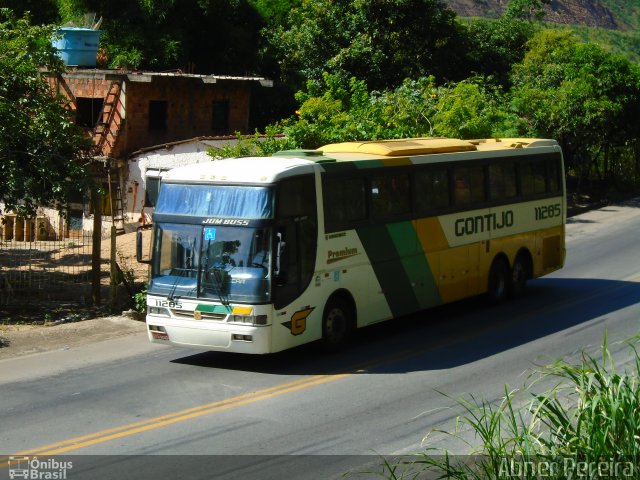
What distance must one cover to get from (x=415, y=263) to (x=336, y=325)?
7.29 ft

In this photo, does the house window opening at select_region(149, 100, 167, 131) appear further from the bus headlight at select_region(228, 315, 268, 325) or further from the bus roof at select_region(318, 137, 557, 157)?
the bus headlight at select_region(228, 315, 268, 325)

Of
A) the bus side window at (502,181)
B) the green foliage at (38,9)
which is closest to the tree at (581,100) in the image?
the bus side window at (502,181)

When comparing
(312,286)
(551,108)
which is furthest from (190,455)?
(551,108)

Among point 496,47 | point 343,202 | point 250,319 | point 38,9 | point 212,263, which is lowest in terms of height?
point 250,319

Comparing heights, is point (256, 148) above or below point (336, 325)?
above

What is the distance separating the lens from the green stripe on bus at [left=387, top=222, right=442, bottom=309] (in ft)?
54.3

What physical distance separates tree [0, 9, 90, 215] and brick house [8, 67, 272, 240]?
1138 centimetres

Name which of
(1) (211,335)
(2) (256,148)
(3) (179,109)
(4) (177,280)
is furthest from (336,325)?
(3) (179,109)

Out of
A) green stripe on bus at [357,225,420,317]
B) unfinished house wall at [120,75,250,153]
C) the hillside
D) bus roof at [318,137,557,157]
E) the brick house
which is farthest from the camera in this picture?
the hillside

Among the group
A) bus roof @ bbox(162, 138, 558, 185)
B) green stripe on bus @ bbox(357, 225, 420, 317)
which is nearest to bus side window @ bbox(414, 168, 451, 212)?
bus roof @ bbox(162, 138, 558, 185)

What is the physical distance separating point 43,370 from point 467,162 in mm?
8175

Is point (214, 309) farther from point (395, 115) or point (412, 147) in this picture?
point (395, 115)

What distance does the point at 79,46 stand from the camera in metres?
30.8

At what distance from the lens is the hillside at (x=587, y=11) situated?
91.8 metres
